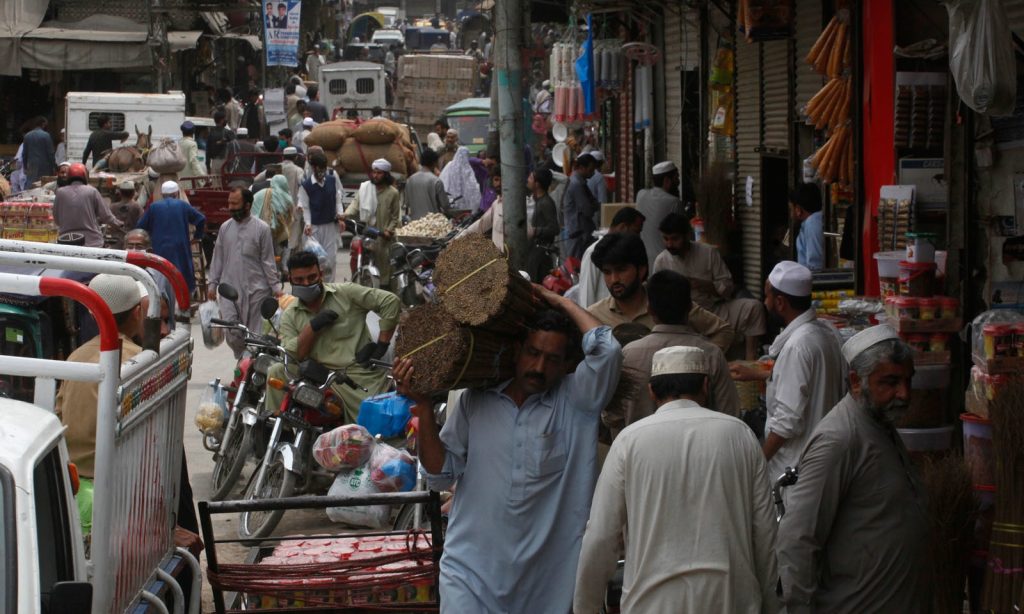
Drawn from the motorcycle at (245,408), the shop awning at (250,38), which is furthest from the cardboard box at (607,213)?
the shop awning at (250,38)

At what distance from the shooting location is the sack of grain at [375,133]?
25.0 meters

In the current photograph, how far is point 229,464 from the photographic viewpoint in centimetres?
902

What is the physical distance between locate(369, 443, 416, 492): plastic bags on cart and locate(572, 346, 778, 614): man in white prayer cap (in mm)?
3970

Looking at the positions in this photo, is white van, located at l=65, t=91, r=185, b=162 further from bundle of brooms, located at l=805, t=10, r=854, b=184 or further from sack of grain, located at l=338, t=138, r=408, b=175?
bundle of brooms, located at l=805, t=10, r=854, b=184

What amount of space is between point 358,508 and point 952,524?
151 inches

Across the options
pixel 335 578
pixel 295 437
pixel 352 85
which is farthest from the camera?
pixel 352 85

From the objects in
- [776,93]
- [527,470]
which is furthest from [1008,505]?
[776,93]

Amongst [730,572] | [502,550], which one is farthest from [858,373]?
[502,550]

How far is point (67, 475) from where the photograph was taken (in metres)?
4.04

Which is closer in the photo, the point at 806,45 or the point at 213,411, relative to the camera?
the point at 213,411

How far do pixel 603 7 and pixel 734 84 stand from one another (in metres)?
1.71

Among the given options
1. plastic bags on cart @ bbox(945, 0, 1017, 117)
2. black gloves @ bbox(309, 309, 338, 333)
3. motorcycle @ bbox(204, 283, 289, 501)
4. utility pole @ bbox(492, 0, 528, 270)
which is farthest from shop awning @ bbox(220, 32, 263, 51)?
plastic bags on cart @ bbox(945, 0, 1017, 117)

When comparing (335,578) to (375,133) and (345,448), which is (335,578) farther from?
(375,133)

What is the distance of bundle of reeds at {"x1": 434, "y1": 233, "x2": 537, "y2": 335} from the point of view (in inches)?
171
